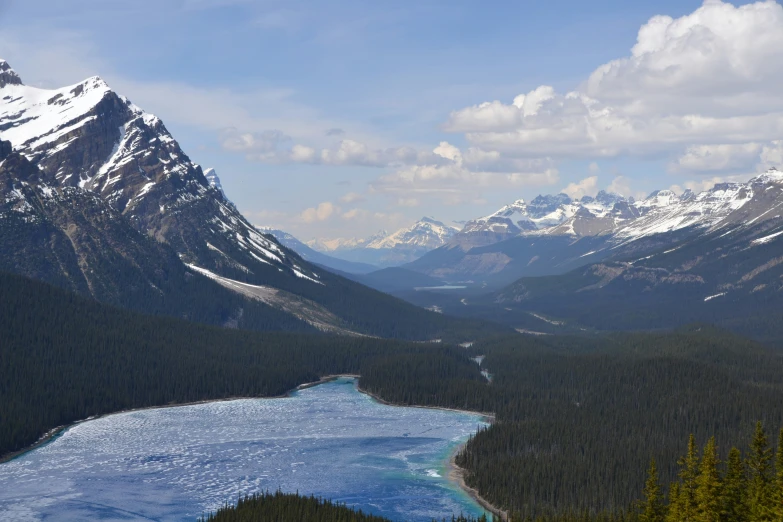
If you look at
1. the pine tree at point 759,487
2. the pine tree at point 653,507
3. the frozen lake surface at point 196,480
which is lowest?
the frozen lake surface at point 196,480

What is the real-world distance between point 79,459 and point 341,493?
186ft

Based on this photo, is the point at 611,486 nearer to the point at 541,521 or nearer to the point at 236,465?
the point at 541,521

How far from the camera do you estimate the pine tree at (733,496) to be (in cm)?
10462

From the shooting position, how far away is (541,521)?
12838 centimetres

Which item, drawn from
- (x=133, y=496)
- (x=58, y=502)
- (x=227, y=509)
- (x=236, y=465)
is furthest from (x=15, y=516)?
(x=236, y=465)

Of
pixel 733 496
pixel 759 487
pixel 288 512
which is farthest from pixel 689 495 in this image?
pixel 288 512

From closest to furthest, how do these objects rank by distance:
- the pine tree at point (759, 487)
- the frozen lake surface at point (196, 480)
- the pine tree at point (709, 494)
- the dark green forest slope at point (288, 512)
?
the pine tree at point (759, 487) < the pine tree at point (709, 494) < the dark green forest slope at point (288, 512) < the frozen lake surface at point (196, 480)

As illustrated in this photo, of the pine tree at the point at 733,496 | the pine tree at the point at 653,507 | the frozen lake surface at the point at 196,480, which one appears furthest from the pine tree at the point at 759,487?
the frozen lake surface at the point at 196,480

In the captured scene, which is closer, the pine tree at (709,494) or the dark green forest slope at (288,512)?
the pine tree at (709,494)

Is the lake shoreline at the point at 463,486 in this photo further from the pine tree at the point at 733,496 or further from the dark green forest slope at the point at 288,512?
the pine tree at the point at 733,496

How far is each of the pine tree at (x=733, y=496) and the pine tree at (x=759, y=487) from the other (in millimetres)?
899

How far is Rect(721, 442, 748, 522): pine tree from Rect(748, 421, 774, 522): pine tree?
2.95ft

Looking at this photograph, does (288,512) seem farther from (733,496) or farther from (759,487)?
(759,487)

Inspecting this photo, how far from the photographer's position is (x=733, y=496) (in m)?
106
